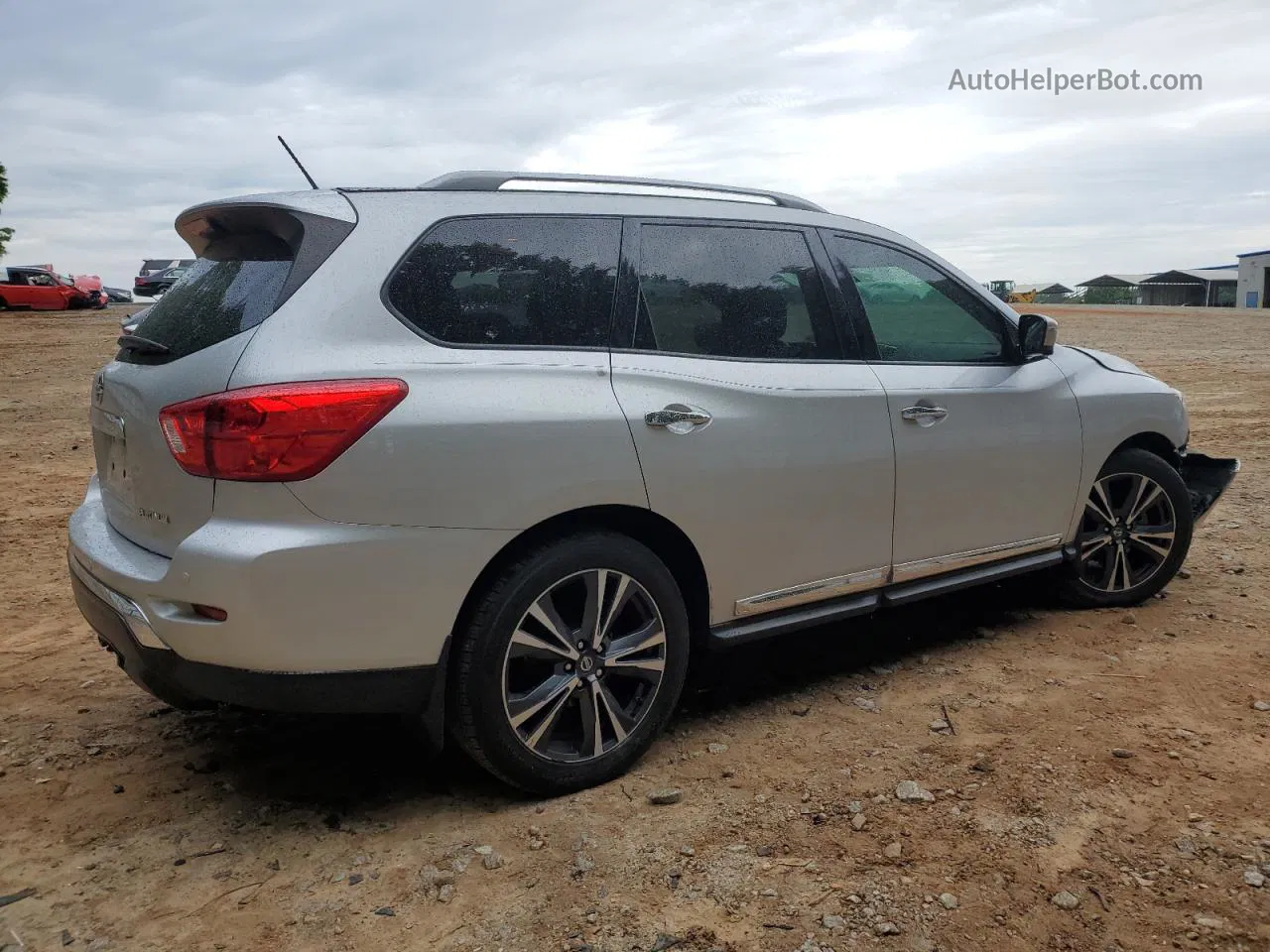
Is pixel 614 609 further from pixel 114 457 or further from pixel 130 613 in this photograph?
pixel 114 457

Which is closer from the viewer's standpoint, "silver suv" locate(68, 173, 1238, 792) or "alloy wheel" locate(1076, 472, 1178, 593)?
"silver suv" locate(68, 173, 1238, 792)

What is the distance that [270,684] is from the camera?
118 inches

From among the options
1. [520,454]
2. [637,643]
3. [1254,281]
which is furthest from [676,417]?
[1254,281]

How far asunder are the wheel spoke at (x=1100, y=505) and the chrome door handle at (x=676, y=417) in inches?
90.5

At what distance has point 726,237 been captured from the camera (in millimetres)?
3982

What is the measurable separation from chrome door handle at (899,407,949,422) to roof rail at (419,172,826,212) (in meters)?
0.84

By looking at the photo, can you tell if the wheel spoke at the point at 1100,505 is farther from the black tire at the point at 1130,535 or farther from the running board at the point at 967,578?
the running board at the point at 967,578

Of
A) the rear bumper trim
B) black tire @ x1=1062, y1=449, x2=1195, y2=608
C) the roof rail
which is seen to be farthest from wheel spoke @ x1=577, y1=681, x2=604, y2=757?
black tire @ x1=1062, y1=449, x2=1195, y2=608

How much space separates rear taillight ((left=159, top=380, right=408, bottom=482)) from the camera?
2.93m

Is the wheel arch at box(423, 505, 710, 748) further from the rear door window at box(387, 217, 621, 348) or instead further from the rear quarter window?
the rear quarter window

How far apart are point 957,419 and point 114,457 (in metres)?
2.95

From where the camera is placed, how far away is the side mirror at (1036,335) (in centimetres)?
465

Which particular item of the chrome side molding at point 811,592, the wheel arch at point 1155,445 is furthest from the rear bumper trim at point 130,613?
the wheel arch at point 1155,445

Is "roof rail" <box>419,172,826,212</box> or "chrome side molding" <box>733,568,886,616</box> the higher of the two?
"roof rail" <box>419,172,826,212</box>
